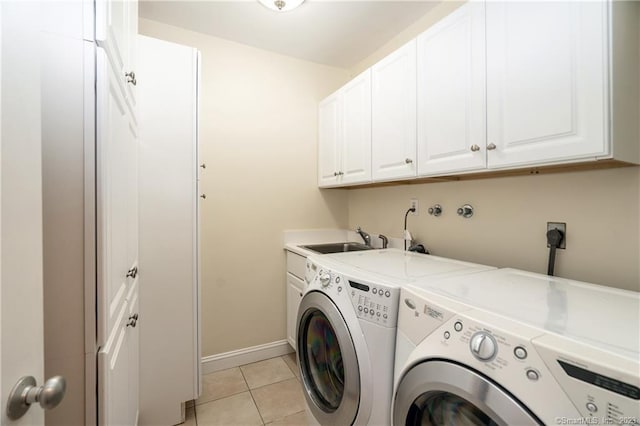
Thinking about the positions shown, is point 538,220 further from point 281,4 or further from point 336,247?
point 281,4

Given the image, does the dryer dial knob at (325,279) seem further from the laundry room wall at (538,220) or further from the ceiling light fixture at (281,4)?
the ceiling light fixture at (281,4)

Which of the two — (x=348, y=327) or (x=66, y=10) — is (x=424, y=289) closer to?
(x=348, y=327)

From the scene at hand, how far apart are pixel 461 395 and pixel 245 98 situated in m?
2.29

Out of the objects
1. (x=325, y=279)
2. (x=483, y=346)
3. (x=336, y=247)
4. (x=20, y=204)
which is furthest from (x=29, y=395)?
(x=336, y=247)

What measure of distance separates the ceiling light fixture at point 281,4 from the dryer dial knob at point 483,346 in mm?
1944

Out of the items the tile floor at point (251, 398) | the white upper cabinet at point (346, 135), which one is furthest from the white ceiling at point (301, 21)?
the tile floor at point (251, 398)

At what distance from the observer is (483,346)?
26.0 inches

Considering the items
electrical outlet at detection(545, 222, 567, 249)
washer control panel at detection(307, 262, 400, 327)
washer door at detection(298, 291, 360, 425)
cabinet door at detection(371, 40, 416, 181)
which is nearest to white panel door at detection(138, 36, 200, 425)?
washer door at detection(298, 291, 360, 425)

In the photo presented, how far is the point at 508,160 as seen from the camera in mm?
1163

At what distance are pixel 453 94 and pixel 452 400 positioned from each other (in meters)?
1.27

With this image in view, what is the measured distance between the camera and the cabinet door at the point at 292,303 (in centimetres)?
217

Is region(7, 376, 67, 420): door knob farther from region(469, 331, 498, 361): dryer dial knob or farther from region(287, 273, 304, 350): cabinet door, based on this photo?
region(287, 273, 304, 350): cabinet door

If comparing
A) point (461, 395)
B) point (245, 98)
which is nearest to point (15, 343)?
point (461, 395)

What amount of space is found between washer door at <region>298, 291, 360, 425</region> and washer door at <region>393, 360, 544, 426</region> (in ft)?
0.77
